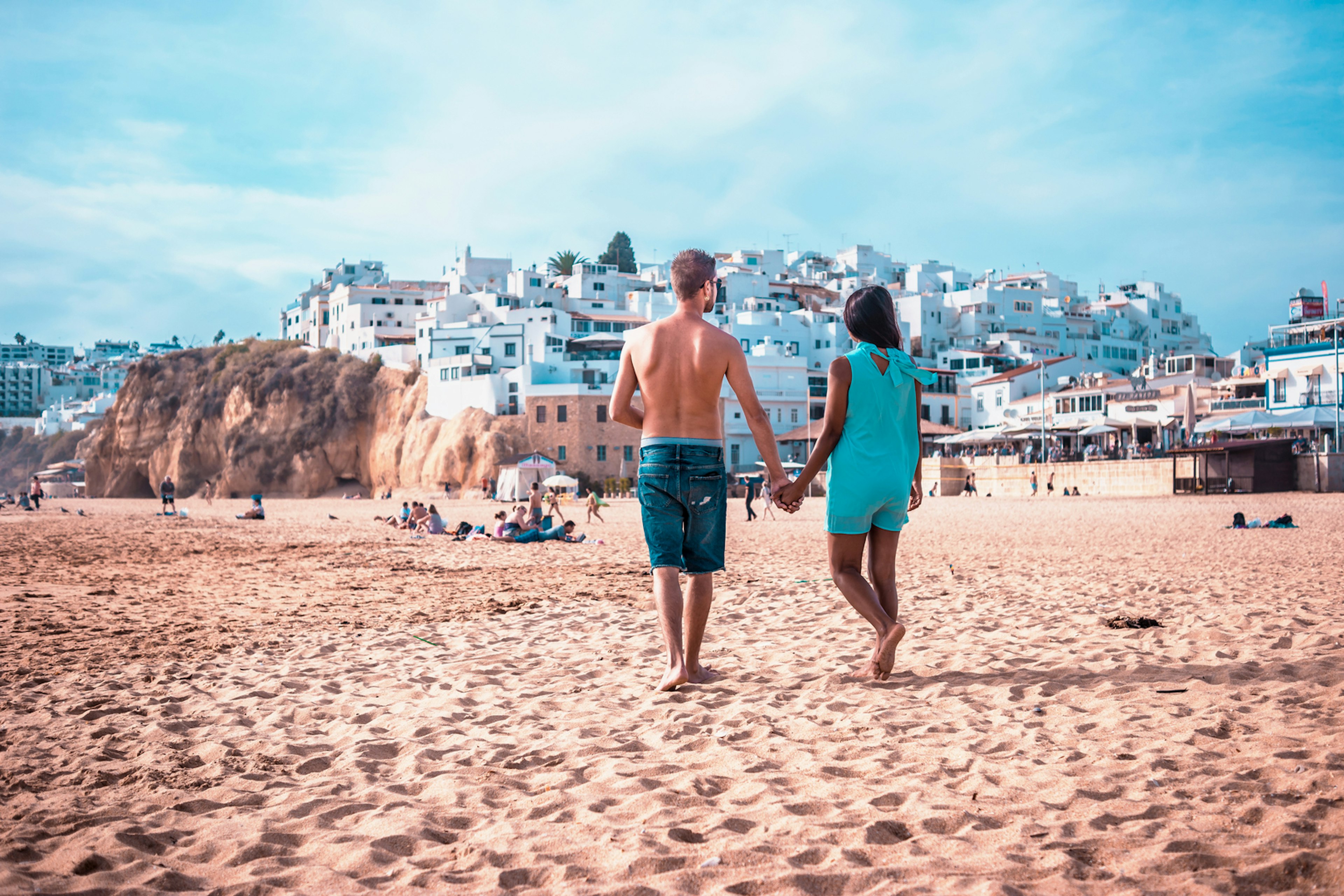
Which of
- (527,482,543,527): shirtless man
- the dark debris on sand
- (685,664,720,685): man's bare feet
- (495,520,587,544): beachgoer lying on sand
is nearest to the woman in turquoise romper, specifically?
(685,664,720,685): man's bare feet

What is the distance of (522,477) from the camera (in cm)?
4097

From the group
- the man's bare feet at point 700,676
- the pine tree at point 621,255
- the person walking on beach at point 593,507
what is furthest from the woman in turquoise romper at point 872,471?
the pine tree at point 621,255

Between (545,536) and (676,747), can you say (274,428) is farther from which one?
(676,747)

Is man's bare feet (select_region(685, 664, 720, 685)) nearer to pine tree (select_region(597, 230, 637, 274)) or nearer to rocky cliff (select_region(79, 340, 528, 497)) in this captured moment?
rocky cliff (select_region(79, 340, 528, 497))

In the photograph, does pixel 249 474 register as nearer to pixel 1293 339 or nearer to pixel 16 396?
pixel 1293 339

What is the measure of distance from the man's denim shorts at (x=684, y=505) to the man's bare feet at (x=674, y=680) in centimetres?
44

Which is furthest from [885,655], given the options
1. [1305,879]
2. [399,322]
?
[399,322]

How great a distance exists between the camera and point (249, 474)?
60.0m

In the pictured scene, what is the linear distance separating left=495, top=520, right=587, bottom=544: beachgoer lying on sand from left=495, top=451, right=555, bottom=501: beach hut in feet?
74.1

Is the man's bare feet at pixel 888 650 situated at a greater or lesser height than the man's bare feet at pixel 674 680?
greater

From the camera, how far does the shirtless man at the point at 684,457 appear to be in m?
4.06

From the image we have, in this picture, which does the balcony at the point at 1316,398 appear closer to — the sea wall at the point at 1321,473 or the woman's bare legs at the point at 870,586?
the sea wall at the point at 1321,473

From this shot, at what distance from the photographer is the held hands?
4.13 metres

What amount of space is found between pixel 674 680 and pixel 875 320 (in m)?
1.88
